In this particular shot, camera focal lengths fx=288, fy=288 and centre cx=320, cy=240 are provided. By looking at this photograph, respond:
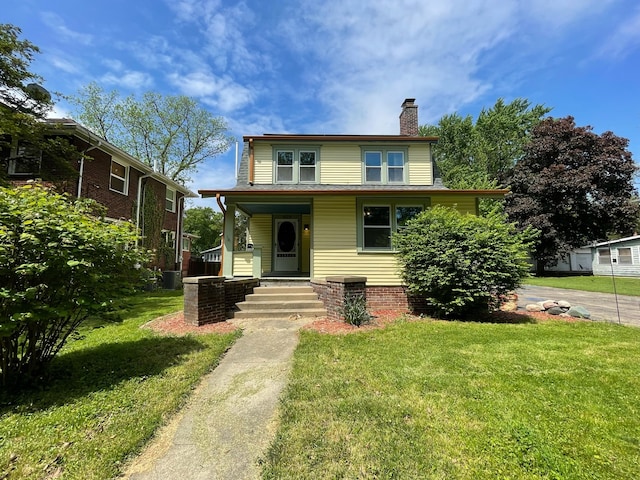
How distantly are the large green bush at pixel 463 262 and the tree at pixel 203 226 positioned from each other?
38.1 m

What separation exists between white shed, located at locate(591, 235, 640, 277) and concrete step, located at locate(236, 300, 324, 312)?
81.9ft

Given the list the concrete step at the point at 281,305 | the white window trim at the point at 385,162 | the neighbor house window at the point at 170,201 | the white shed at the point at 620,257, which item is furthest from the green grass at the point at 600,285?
the neighbor house window at the point at 170,201

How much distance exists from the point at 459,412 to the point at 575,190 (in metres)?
26.4

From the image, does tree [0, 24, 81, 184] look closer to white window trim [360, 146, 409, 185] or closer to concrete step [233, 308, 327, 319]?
concrete step [233, 308, 327, 319]

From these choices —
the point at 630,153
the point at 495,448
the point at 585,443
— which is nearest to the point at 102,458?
the point at 495,448

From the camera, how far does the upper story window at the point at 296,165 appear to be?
10.6m

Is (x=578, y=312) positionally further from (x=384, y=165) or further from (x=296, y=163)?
(x=296, y=163)

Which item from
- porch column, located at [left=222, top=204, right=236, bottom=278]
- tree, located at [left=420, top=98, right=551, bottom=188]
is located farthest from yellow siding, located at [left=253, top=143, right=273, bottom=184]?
tree, located at [left=420, top=98, right=551, bottom=188]

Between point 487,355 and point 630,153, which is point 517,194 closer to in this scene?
point 630,153

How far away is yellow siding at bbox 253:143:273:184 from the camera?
1053 centimetres

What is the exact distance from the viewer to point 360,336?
5.50 meters

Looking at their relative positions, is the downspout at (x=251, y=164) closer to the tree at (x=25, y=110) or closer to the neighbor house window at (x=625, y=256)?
the tree at (x=25, y=110)

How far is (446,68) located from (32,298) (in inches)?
558

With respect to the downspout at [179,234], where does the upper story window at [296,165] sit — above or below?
above
